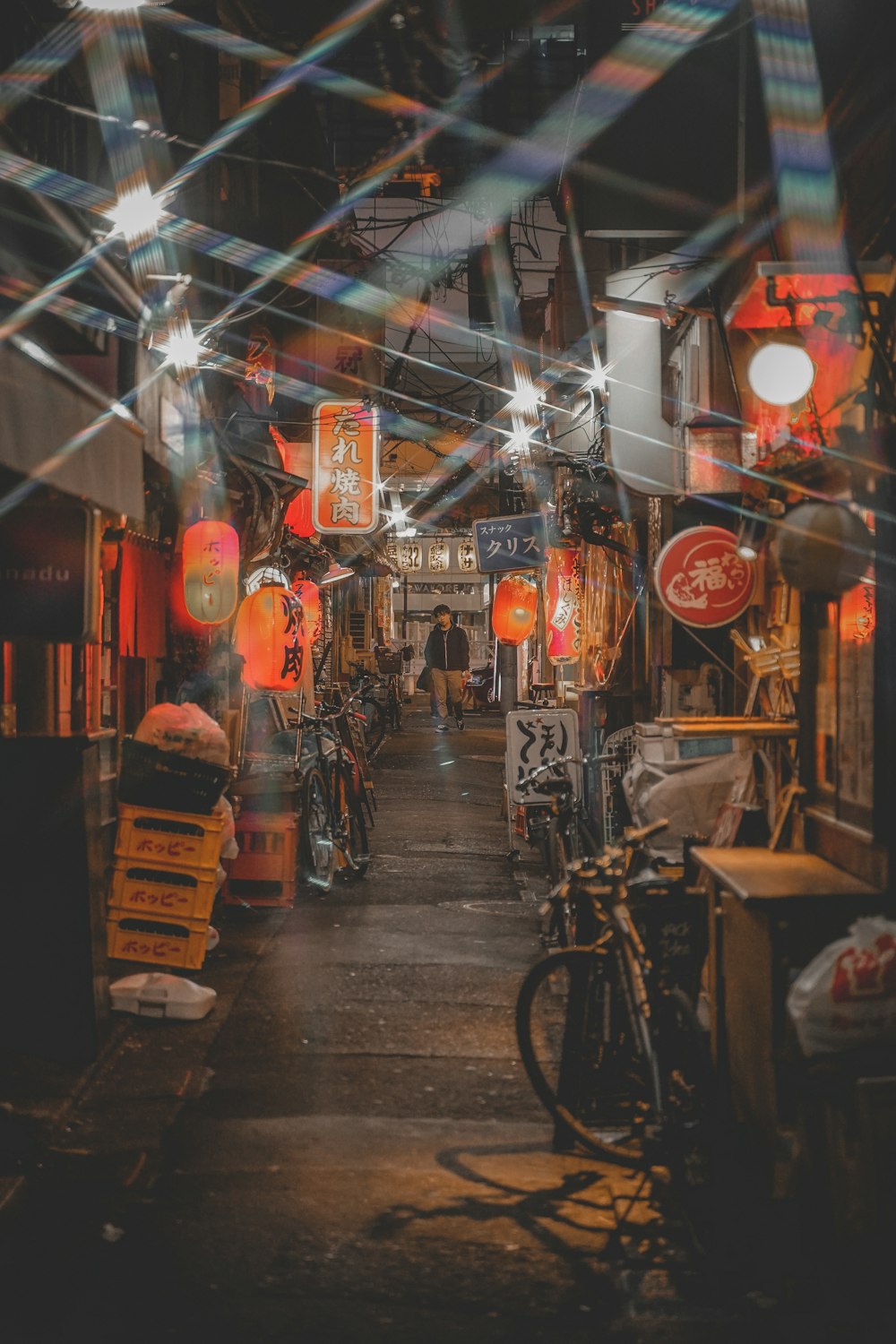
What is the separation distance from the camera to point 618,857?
22.6 ft

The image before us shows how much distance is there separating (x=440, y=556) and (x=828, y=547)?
5187 cm

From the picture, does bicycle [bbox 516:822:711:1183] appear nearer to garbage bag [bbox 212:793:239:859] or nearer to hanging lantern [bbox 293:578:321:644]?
garbage bag [bbox 212:793:239:859]

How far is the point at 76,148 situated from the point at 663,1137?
963 cm

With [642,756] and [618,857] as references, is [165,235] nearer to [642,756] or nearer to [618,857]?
[642,756]

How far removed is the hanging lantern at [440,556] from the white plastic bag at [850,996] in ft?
173

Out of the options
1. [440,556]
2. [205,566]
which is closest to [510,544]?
[205,566]

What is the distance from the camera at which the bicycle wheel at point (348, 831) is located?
1464cm

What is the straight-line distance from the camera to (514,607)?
930 inches

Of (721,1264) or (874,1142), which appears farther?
(721,1264)

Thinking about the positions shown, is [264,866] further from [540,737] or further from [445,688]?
[445,688]

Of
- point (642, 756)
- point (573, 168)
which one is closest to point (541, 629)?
point (573, 168)

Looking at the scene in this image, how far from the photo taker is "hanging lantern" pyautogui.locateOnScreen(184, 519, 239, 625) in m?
12.5

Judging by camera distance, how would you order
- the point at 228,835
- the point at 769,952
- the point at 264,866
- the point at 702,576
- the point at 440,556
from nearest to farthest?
the point at 769,952 < the point at 702,576 < the point at 228,835 < the point at 264,866 < the point at 440,556

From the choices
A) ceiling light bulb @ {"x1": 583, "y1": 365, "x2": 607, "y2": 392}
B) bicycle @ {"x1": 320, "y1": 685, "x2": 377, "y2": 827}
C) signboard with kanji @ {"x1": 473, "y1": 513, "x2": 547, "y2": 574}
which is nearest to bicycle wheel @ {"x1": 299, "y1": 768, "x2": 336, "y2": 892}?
bicycle @ {"x1": 320, "y1": 685, "x2": 377, "y2": 827}
